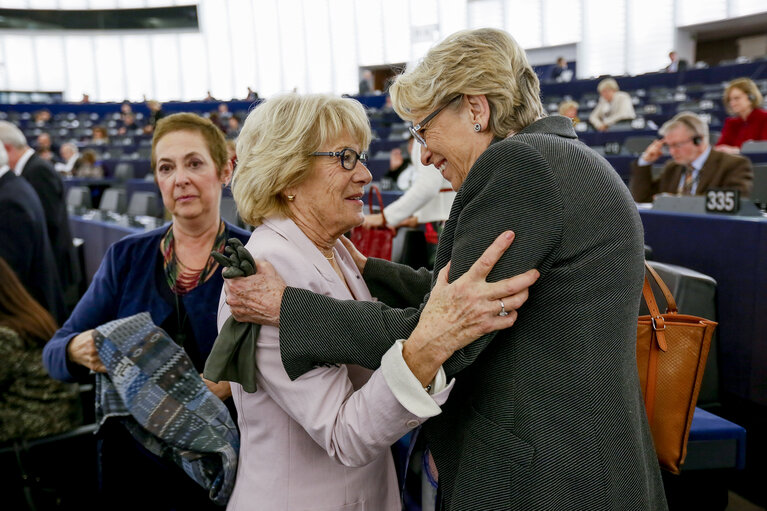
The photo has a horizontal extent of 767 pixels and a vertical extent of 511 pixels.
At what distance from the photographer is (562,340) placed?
3.03 feet

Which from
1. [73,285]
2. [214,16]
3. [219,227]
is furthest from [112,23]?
[219,227]

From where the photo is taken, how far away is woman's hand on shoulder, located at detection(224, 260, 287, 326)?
1.02 meters

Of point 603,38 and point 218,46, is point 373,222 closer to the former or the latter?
point 603,38

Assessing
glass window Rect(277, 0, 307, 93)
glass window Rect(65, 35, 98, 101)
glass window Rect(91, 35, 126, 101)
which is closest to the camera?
glass window Rect(277, 0, 307, 93)

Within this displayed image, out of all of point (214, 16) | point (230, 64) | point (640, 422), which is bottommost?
point (640, 422)

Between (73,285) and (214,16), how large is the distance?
23416mm

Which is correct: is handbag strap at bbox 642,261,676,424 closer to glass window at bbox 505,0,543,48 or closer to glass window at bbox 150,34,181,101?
glass window at bbox 505,0,543,48

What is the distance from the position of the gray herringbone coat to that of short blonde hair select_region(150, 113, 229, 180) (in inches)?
43.4

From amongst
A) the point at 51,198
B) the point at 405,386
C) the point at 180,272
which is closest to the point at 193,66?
the point at 51,198

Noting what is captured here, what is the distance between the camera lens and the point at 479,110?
109 centimetres

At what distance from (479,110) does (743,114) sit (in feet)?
20.0

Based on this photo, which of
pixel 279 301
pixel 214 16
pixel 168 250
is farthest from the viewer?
pixel 214 16

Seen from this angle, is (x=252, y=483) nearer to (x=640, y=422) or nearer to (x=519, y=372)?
(x=519, y=372)

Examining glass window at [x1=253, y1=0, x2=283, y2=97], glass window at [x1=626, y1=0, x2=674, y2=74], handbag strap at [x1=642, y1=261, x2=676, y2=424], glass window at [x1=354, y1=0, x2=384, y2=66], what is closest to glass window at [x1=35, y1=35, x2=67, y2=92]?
glass window at [x1=253, y1=0, x2=283, y2=97]
